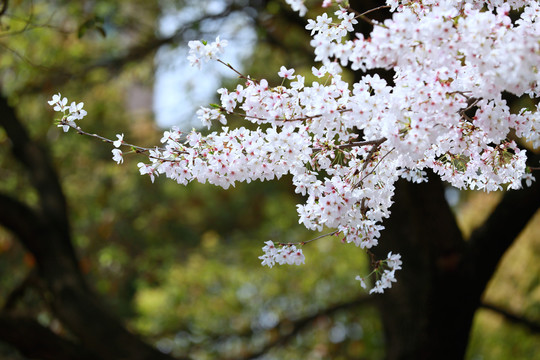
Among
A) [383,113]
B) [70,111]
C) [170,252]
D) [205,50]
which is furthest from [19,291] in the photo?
[383,113]

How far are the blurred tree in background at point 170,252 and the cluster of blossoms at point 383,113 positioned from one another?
5.69 feet

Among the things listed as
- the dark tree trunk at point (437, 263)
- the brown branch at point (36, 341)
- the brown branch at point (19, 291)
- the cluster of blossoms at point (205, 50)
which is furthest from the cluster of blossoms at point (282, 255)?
the brown branch at point (19, 291)

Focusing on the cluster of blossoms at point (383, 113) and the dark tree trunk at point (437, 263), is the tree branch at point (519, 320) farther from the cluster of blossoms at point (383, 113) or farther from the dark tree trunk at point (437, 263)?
the cluster of blossoms at point (383, 113)

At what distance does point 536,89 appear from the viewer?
73.4 inches

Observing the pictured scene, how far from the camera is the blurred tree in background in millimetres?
4027

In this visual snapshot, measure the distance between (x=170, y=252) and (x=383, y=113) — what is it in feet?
22.8

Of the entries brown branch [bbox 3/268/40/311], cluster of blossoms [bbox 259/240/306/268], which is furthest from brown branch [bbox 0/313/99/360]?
cluster of blossoms [bbox 259/240/306/268]

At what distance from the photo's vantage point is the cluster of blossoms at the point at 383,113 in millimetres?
1696

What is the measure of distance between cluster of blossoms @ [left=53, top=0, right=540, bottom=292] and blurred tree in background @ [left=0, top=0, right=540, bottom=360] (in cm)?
173

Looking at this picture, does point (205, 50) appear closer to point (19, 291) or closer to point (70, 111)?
point (70, 111)

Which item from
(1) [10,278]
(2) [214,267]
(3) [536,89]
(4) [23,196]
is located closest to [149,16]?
(4) [23,196]

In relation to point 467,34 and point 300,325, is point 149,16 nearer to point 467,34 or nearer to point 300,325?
point 300,325

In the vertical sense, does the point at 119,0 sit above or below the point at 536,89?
above

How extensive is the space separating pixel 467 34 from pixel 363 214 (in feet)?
2.67
